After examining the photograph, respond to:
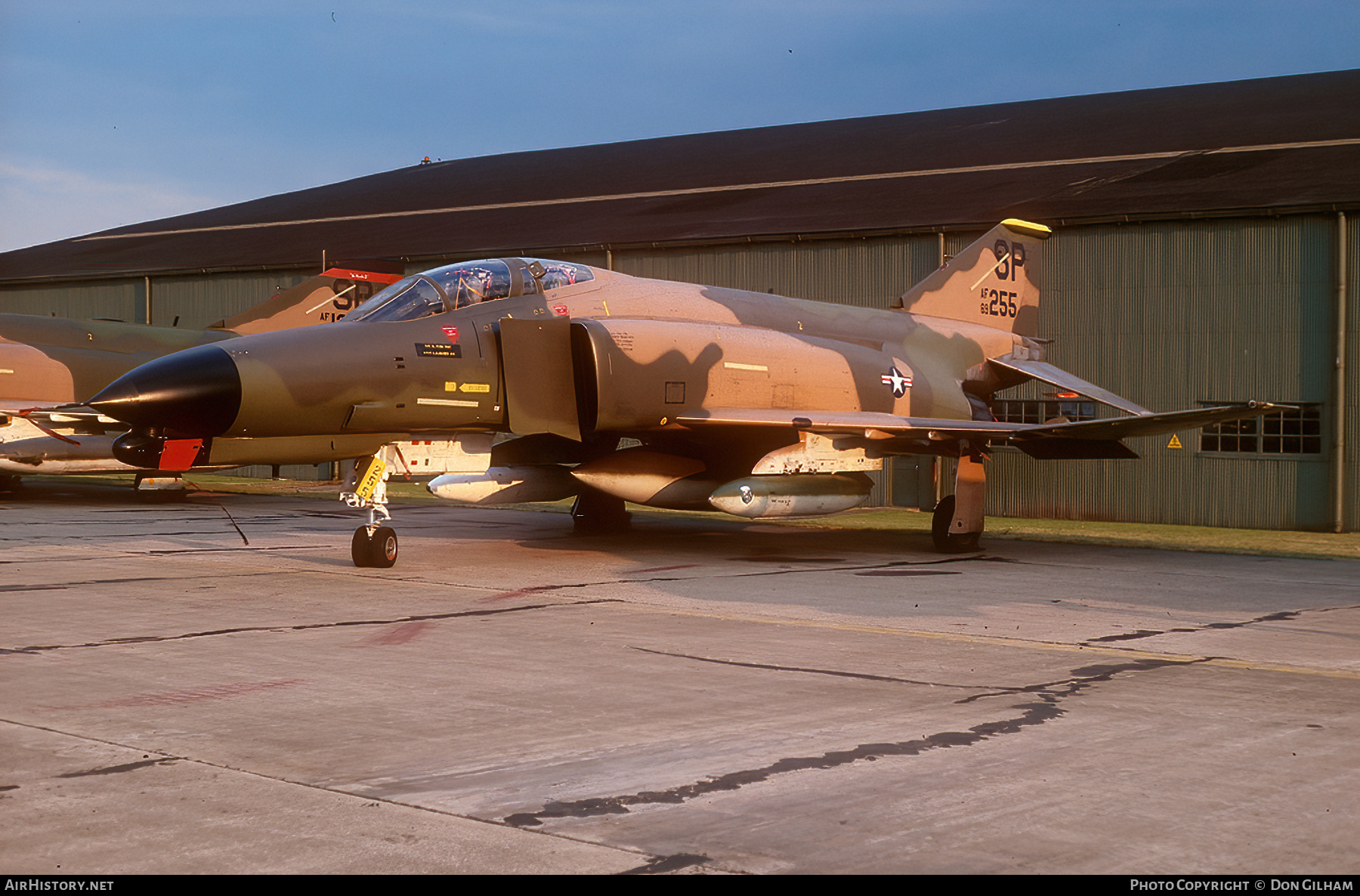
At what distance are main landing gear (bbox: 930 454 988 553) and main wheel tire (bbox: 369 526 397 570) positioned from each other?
6.48m

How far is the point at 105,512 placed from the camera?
63.1 feet

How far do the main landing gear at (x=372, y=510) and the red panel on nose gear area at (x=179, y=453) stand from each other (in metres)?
1.54

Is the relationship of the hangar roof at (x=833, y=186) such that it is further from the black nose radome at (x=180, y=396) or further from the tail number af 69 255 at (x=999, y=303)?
the black nose radome at (x=180, y=396)

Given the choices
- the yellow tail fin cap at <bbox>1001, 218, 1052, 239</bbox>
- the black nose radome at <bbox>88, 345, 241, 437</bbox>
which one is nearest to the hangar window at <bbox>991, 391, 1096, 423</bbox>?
the yellow tail fin cap at <bbox>1001, 218, 1052, 239</bbox>

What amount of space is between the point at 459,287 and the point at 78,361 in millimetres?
13097

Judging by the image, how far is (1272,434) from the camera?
65.1ft

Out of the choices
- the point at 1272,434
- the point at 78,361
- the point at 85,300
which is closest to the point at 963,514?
the point at 1272,434

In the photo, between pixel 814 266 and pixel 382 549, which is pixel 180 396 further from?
pixel 814 266

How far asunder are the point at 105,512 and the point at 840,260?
1332cm

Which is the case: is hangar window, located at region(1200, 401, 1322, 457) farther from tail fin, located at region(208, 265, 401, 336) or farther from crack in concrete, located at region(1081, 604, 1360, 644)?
tail fin, located at region(208, 265, 401, 336)

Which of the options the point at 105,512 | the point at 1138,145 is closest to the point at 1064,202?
the point at 1138,145

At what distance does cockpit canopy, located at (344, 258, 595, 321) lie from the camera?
12.2m

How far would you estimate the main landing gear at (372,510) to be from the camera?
1183 centimetres
